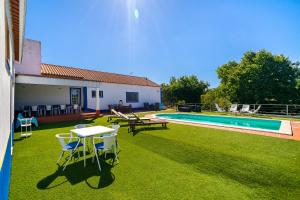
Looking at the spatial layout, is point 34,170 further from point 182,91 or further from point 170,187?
point 182,91

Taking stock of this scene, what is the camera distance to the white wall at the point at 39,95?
45.0 feet

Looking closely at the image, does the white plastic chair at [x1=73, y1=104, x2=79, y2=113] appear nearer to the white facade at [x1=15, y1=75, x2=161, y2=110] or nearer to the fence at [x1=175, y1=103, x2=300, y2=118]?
the white facade at [x1=15, y1=75, x2=161, y2=110]

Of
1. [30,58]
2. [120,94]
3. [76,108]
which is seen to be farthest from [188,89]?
[30,58]

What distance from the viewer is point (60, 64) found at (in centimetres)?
1912

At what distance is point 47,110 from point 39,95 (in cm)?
302

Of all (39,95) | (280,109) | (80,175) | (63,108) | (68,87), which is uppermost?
(68,87)

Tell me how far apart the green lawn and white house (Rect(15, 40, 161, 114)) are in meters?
7.19

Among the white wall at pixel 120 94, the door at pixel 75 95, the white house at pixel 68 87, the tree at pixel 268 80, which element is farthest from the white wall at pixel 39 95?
the tree at pixel 268 80

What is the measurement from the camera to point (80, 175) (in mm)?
4016

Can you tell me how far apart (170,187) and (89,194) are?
162 cm

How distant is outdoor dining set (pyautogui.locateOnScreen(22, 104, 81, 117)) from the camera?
11752 millimetres

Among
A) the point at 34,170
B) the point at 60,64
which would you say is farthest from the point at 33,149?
the point at 60,64

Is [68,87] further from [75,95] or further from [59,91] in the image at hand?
[75,95]

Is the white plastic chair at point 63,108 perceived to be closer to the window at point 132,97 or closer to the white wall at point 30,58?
the white wall at point 30,58
